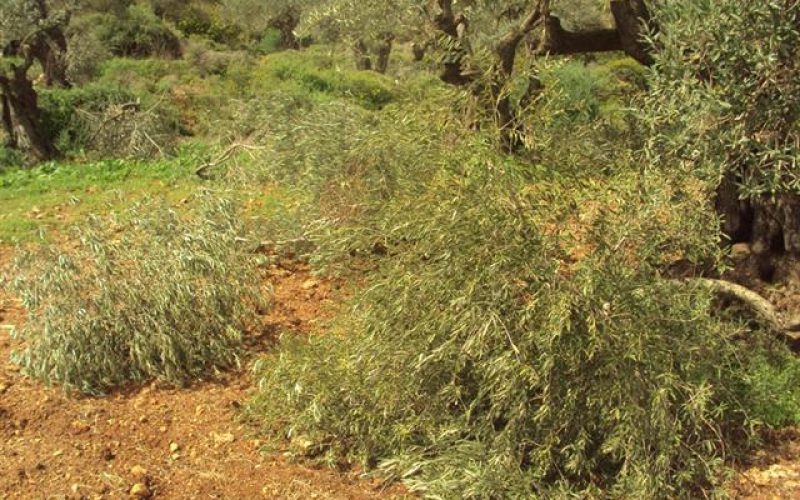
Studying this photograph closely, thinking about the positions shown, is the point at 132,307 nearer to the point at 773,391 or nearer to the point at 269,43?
the point at 773,391

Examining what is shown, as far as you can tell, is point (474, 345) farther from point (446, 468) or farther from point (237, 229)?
point (237, 229)

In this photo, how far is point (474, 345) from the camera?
13.1ft

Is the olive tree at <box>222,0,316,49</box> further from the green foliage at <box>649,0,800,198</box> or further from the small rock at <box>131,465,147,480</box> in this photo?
the small rock at <box>131,465,147,480</box>

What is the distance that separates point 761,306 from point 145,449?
11.6 feet

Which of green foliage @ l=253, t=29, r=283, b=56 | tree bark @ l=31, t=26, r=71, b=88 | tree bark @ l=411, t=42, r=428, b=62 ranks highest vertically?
tree bark @ l=411, t=42, r=428, b=62

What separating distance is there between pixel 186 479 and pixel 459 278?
1546mm

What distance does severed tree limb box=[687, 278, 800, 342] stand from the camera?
5.39 metres

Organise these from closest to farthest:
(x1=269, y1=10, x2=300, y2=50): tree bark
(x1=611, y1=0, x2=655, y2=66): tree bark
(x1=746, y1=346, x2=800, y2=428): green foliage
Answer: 1. (x1=746, y1=346, x2=800, y2=428): green foliage
2. (x1=611, y1=0, x2=655, y2=66): tree bark
3. (x1=269, y1=10, x2=300, y2=50): tree bark

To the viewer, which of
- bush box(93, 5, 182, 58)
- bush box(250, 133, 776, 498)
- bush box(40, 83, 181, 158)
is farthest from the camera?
bush box(93, 5, 182, 58)

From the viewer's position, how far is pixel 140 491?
159 inches

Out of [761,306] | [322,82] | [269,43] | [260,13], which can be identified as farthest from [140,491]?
[260,13]

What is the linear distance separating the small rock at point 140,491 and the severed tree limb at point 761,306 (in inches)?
129

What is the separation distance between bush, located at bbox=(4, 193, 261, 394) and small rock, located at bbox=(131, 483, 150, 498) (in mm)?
1004

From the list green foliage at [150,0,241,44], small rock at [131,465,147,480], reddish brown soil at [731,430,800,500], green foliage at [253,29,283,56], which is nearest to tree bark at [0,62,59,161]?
small rock at [131,465,147,480]
